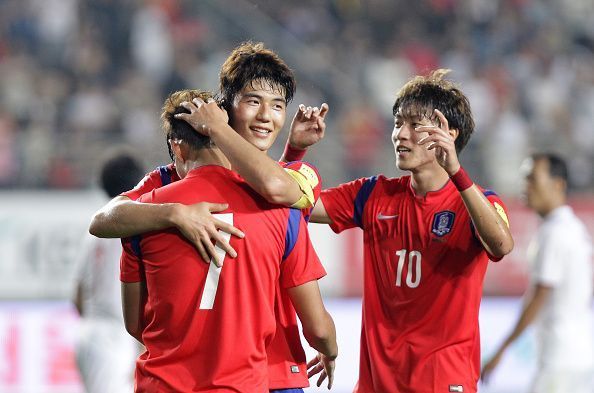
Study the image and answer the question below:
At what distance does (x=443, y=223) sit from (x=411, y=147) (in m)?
0.36

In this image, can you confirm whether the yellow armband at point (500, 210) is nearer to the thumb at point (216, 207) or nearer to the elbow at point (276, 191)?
the elbow at point (276, 191)

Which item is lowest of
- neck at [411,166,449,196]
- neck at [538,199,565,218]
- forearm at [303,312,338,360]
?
forearm at [303,312,338,360]

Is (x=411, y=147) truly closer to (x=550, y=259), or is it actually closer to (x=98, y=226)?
(x=98, y=226)

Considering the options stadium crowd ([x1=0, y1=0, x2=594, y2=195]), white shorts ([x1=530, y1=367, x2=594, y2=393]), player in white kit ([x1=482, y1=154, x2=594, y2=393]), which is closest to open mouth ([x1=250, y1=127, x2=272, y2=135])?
player in white kit ([x1=482, y1=154, x2=594, y2=393])

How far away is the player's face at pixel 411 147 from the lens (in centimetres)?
446

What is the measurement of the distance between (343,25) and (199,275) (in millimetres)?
11443

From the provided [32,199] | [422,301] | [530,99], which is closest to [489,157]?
[530,99]

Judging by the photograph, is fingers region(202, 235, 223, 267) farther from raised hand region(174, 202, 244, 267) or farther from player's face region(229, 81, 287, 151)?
player's face region(229, 81, 287, 151)

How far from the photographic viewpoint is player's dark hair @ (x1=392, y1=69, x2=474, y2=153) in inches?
178

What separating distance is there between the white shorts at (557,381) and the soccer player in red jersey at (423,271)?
2.27m

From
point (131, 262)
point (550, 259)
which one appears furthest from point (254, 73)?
point (550, 259)

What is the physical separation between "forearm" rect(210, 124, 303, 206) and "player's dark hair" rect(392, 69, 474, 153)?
117 cm

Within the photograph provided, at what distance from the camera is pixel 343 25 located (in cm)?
1458

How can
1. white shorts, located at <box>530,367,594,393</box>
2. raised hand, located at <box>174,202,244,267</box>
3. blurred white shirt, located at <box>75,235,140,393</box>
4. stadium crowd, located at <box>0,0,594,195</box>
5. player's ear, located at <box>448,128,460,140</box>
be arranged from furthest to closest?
1. stadium crowd, located at <box>0,0,594,195</box>
2. white shorts, located at <box>530,367,594,393</box>
3. blurred white shirt, located at <box>75,235,140,393</box>
4. player's ear, located at <box>448,128,460,140</box>
5. raised hand, located at <box>174,202,244,267</box>
